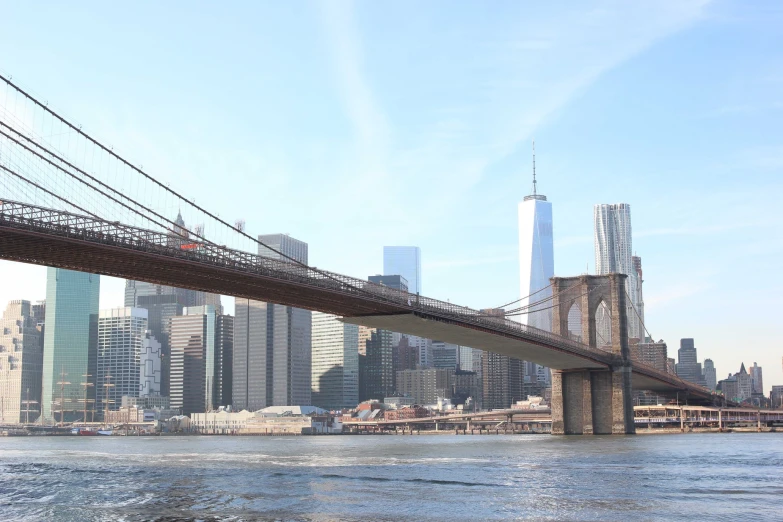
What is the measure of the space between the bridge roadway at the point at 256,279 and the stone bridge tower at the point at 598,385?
1513mm

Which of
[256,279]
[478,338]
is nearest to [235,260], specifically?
[256,279]

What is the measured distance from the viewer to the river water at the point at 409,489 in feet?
92.1

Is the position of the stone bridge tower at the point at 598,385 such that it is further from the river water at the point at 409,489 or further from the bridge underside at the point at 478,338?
the river water at the point at 409,489

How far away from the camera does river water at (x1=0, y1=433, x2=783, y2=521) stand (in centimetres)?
2806

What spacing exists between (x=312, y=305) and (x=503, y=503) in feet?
100.0

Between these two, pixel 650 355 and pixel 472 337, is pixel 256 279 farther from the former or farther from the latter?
pixel 650 355

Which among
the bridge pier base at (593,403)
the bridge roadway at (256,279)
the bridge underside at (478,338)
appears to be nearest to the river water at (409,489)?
the bridge roadway at (256,279)

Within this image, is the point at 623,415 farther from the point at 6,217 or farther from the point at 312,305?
the point at 6,217

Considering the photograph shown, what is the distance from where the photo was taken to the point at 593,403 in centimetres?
8362

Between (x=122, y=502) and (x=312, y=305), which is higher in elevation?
(x=312, y=305)

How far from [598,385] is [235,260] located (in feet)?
146

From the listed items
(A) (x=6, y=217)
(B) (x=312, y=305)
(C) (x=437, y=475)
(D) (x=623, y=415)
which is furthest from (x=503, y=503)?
(D) (x=623, y=415)

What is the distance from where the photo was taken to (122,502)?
30922 millimetres

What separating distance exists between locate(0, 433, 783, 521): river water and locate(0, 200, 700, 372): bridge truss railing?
10181mm
